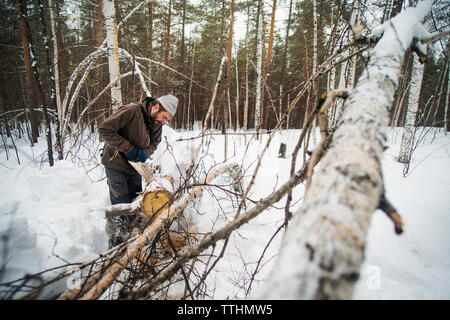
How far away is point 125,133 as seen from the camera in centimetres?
257

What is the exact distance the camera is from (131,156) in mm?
2527

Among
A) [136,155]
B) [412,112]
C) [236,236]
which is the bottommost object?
[236,236]

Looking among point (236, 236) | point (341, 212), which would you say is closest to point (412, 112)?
point (236, 236)

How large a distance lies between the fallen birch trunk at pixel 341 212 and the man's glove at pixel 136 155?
8.04 ft

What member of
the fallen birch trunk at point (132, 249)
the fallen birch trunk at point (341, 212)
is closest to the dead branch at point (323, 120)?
the fallen birch trunk at point (341, 212)

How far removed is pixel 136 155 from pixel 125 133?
34 centimetres

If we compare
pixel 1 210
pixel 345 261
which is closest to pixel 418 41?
pixel 345 261

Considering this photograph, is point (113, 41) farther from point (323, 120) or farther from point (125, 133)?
point (323, 120)

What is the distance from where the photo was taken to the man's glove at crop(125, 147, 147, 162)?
2.51 meters

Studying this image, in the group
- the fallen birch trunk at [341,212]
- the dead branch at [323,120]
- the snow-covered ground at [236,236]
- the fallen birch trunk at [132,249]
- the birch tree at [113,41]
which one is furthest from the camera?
the birch tree at [113,41]

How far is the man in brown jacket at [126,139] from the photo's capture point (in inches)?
92.7

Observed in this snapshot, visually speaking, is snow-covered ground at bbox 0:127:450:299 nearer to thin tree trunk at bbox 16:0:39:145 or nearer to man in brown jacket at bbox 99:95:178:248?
man in brown jacket at bbox 99:95:178:248

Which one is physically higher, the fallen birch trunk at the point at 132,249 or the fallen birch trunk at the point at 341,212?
the fallen birch trunk at the point at 341,212

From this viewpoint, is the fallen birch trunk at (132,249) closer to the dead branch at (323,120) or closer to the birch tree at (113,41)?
the dead branch at (323,120)
